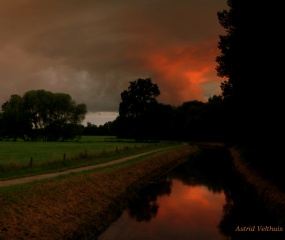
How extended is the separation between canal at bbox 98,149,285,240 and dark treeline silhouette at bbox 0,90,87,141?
81265 millimetres

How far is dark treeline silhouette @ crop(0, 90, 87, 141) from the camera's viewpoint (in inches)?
4281

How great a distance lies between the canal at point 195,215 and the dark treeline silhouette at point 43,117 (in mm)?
81265

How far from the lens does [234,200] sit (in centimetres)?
2578

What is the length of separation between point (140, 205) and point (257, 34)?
14567mm

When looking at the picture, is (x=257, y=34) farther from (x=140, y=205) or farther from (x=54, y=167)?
(x=54, y=167)

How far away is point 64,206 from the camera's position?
1825 centimetres

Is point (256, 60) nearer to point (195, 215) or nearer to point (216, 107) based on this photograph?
point (195, 215)

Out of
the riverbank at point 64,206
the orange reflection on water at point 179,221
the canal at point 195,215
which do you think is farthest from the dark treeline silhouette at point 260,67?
the riverbank at point 64,206

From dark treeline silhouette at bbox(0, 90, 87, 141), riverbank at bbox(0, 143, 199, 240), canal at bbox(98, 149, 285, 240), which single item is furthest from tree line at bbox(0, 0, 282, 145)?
Result: riverbank at bbox(0, 143, 199, 240)

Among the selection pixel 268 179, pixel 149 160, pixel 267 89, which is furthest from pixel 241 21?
pixel 149 160

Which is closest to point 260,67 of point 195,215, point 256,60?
point 256,60

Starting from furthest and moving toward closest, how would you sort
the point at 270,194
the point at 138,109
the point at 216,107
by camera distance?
the point at 216,107
the point at 138,109
the point at 270,194

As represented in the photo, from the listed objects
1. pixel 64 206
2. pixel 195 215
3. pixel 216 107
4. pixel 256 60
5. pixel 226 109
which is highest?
pixel 216 107

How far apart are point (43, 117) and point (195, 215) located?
96487 mm
